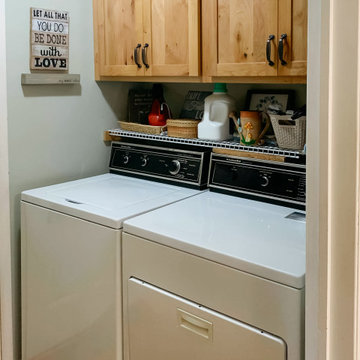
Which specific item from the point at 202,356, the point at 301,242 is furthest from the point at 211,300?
the point at 301,242

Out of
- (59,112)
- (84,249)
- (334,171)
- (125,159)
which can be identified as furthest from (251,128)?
(334,171)

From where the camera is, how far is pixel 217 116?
2283 mm

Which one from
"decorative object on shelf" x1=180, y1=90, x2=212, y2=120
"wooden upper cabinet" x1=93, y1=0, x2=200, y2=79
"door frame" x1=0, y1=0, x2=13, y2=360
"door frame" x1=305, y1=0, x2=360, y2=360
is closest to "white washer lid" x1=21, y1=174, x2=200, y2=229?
"door frame" x1=0, y1=0, x2=13, y2=360

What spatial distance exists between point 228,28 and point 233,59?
0.13 m

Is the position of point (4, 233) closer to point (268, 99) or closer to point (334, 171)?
point (268, 99)

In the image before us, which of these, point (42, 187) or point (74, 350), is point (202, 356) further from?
point (42, 187)

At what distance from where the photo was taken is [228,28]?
6.44 feet

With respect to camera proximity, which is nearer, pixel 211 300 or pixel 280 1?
pixel 211 300

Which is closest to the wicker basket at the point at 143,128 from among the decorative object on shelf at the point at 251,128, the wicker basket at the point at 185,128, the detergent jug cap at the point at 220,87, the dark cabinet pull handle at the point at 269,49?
the wicker basket at the point at 185,128

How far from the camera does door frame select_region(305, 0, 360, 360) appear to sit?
88 centimetres

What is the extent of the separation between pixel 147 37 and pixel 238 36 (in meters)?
0.52

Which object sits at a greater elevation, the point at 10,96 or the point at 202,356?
the point at 10,96

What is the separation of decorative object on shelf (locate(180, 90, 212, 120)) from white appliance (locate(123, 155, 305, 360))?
0.63 meters

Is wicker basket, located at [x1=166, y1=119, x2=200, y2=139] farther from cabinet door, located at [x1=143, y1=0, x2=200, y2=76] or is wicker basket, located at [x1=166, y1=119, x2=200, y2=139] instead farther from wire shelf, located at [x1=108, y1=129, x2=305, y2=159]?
cabinet door, located at [x1=143, y1=0, x2=200, y2=76]
